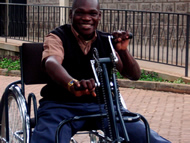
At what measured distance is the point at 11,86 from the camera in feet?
13.0

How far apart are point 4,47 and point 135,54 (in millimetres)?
3911

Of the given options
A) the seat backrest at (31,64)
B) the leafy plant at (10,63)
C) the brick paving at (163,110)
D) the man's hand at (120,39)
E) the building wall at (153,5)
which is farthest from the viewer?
the building wall at (153,5)

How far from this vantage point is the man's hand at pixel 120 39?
3.23 m

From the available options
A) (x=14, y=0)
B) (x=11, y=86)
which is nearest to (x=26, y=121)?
(x=11, y=86)

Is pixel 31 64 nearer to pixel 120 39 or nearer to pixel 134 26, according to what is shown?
pixel 120 39

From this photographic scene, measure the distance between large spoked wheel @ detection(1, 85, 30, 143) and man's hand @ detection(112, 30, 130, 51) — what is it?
85 cm

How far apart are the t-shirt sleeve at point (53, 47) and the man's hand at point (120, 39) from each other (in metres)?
0.39

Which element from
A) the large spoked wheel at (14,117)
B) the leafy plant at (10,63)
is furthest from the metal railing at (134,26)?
the large spoked wheel at (14,117)

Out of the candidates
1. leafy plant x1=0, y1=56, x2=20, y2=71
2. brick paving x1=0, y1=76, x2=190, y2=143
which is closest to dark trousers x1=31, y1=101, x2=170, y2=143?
brick paving x1=0, y1=76, x2=190, y2=143

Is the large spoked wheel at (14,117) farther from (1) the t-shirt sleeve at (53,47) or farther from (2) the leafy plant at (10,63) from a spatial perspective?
(2) the leafy plant at (10,63)

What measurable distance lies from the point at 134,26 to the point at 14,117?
713 centimetres

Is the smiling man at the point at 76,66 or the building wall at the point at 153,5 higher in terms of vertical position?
the building wall at the point at 153,5

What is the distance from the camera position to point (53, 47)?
3395 mm

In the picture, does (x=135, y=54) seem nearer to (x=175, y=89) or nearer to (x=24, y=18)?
(x=175, y=89)
